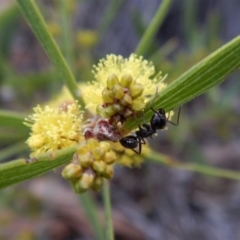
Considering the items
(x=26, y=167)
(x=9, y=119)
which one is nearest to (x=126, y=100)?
(x=26, y=167)

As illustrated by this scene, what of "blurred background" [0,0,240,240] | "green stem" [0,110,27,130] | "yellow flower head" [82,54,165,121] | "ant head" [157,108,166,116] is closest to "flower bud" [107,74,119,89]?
"yellow flower head" [82,54,165,121]

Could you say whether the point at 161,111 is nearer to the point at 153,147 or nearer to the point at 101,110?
the point at 101,110

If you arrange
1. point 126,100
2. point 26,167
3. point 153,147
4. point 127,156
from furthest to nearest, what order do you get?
point 153,147, point 127,156, point 126,100, point 26,167

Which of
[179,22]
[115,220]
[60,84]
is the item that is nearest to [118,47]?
[179,22]

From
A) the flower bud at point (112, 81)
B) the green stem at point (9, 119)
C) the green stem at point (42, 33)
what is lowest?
the flower bud at point (112, 81)

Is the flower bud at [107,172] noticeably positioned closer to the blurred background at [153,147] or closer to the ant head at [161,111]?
the ant head at [161,111]

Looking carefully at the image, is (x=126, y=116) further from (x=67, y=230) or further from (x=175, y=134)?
(x=67, y=230)

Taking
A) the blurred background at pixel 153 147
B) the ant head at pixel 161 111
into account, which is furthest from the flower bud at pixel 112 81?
the blurred background at pixel 153 147
